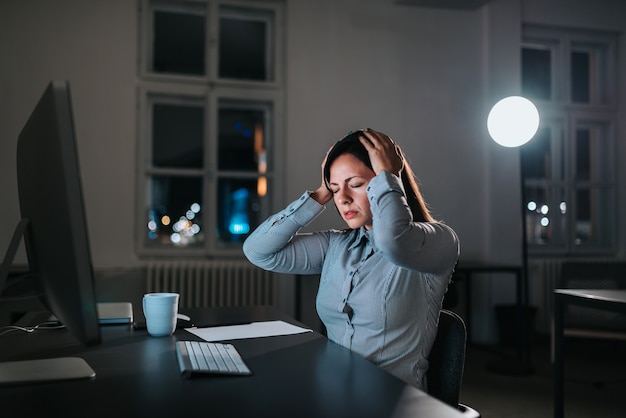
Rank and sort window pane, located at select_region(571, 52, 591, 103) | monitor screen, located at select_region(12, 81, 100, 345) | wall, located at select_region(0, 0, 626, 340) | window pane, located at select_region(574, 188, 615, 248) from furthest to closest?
window pane, located at select_region(571, 52, 591, 103) → window pane, located at select_region(574, 188, 615, 248) → wall, located at select_region(0, 0, 626, 340) → monitor screen, located at select_region(12, 81, 100, 345)

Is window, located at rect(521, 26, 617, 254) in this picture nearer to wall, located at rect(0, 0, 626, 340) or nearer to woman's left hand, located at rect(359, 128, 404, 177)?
wall, located at rect(0, 0, 626, 340)

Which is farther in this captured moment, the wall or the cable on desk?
the wall

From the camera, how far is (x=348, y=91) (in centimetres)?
457

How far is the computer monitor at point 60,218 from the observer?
78 cm

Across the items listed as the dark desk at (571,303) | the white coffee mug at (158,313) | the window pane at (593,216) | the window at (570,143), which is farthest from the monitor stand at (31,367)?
the window pane at (593,216)

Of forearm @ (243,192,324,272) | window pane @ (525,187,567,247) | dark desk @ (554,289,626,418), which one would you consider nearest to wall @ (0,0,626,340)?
window pane @ (525,187,567,247)

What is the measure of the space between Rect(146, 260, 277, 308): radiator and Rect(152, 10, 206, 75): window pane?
153 cm

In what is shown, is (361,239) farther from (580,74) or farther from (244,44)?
(580,74)

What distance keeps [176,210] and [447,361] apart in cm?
351

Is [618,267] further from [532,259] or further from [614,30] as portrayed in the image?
[614,30]

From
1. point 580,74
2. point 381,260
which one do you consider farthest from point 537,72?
point 381,260

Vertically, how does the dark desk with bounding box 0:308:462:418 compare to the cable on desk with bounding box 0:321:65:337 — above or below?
above

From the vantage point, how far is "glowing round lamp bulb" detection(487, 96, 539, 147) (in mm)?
3531

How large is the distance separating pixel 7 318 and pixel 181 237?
1.40 meters
